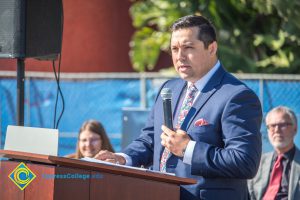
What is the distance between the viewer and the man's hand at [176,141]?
12.8 ft

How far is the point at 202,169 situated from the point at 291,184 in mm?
3213

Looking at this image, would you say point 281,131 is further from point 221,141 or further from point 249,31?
point 249,31

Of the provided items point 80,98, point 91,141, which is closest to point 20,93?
point 91,141

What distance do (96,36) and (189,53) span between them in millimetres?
12502

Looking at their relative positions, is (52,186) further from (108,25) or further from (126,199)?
(108,25)

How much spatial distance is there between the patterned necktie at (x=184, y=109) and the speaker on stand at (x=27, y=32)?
1155mm

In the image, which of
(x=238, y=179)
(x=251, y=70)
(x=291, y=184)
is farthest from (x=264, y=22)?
(x=238, y=179)

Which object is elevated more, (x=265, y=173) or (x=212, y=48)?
(x=212, y=48)

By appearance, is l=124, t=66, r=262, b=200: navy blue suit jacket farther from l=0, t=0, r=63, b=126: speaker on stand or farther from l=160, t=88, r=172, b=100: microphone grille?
l=0, t=0, r=63, b=126: speaker on stand

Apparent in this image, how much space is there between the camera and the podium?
11.8 feet

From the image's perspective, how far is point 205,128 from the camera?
159 inches

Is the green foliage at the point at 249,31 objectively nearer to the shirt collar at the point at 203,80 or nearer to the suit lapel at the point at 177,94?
the suit lapel at the point at 177,94

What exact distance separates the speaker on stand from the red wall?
35.5ft

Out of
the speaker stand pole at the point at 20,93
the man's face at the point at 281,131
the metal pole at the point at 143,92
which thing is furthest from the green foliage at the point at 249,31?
the speaker stand pole at the point at 20,93
